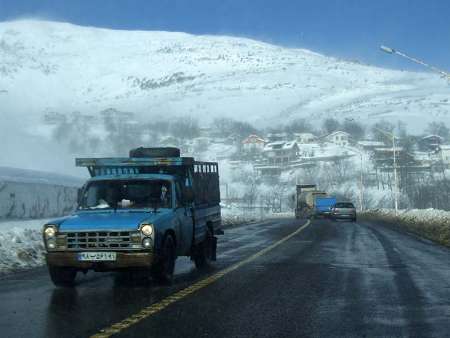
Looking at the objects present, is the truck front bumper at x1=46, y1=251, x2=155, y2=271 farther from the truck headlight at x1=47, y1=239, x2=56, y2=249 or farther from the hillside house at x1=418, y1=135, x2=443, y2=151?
the hillside house at x1=418, y1=135, x2=443, y2=151

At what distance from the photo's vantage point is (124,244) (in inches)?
412

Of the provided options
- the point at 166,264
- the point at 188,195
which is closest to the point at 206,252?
the point at 188,195

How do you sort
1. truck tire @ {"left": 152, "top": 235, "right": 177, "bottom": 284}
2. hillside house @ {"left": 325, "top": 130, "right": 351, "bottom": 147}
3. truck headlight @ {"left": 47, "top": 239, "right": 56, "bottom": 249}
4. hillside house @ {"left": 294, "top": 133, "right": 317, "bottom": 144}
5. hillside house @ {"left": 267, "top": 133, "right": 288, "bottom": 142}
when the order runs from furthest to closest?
hillside house @ {"left": 267, "top": 133, "right": 288, "bottom": 142} < hillside house @ {"left": 294, "top": 133, "right": 317, "bottom": 144} < hillside house @ {"left": 325, "top": 130, "right": 351, "bottom": 147} < truck tire @ {"left": 152, "top": 235, "right": 177, "bottom": 284} < truck headlight @ {"left": 47, "top": 239, "right": 56, "bottom": 249}

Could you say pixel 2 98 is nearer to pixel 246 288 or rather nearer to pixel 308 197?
pixel 308 197

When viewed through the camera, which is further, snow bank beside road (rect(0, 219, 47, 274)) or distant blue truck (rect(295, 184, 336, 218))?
distant blue truck (rect(295, 184, 336, 218))

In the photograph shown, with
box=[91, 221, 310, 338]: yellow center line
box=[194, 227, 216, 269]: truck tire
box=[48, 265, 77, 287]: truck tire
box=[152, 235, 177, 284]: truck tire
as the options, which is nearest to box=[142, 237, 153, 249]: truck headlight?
box=[152, 235, 177, 284]: truck tire

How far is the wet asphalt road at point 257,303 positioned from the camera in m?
7.50

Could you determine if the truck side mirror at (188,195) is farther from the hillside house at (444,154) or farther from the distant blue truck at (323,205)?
the hillside house at (444,154)

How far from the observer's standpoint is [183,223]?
40.9ft

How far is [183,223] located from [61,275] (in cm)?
246

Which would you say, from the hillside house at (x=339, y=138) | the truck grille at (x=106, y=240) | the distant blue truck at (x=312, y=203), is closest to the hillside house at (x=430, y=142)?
the hillside house at (x=339, y=138)

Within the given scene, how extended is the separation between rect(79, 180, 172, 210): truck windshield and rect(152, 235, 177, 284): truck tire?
81cm

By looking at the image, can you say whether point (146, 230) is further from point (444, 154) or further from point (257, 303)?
point (444, 154)

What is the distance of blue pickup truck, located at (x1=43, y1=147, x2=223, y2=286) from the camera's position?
10.5 m
